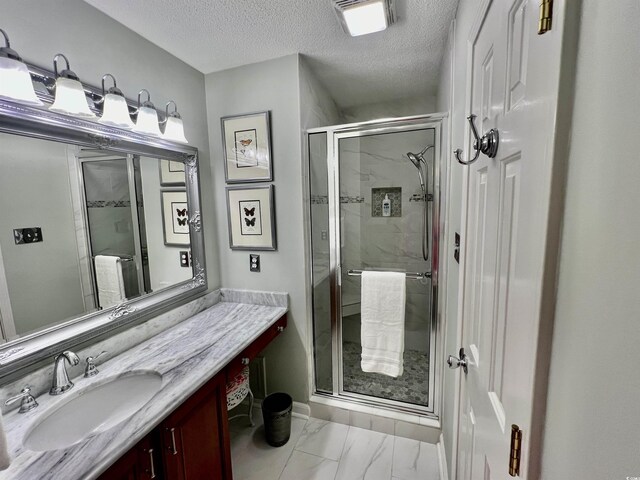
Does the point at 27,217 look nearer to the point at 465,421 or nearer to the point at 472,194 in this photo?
the point at 472,194

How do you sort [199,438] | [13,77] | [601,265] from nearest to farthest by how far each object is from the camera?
[601,265] → [13,77] → [199,438]

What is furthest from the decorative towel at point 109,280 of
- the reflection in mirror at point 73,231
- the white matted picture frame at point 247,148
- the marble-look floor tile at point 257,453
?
the marble-look floor tile at point 257,453

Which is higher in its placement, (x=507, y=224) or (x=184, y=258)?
(x=507, y=224)

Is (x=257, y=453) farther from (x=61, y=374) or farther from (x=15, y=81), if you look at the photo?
(x=15, y=81)

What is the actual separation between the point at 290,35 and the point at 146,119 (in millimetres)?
922

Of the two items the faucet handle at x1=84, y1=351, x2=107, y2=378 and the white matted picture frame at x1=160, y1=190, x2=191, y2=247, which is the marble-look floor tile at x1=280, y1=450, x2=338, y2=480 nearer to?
the faucet handle at x1=84, y1=351, x2=107, y2=378

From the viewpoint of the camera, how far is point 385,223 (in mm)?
2127

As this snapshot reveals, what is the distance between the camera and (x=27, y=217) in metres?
1.08

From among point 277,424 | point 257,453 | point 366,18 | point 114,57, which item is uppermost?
point 366,18

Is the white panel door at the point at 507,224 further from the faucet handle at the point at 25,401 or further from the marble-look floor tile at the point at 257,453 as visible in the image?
the faucet handle at the point at 25,401

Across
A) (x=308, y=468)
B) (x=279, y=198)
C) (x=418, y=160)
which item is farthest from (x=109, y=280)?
(x=418, y=160)

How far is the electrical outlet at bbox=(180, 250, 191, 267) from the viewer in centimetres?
180

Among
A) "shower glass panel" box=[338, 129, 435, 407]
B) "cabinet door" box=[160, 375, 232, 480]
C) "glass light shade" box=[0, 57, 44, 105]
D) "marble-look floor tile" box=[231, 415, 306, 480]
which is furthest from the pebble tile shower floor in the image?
"glass light shade" box=[0, 57, 44, 105]

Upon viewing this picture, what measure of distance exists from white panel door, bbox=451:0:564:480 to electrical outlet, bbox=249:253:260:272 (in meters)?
1.41
